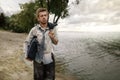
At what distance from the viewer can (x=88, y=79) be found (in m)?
18.2

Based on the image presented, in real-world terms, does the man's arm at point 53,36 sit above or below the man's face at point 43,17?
below

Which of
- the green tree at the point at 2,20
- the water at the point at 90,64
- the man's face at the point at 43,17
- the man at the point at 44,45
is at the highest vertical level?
the man's face at the point at 43,17

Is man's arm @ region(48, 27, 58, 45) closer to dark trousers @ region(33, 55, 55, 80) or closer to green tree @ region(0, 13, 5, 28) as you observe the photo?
dark trousers @ region(33, 55, 55, 80)

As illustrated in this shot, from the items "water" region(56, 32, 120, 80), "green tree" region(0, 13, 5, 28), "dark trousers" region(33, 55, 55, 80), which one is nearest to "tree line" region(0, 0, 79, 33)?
"green tree" region(0, 13, 5, 28)

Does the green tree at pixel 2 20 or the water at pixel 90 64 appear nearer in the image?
the water at pixel 90 64

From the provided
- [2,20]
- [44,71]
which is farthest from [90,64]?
[2,20]

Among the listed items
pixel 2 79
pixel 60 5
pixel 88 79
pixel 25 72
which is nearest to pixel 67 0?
pixel 60 5

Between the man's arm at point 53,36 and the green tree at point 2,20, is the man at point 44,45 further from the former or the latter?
the green tree at point 2,20

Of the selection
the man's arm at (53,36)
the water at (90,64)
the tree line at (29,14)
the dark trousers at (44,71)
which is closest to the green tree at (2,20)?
the tree line at (29,14)

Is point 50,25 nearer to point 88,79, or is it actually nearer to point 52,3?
point 88,79

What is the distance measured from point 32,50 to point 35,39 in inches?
11.6

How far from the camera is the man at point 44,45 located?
19.3ft

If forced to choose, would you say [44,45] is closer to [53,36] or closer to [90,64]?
[53,36]

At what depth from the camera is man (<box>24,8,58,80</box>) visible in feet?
19.3
